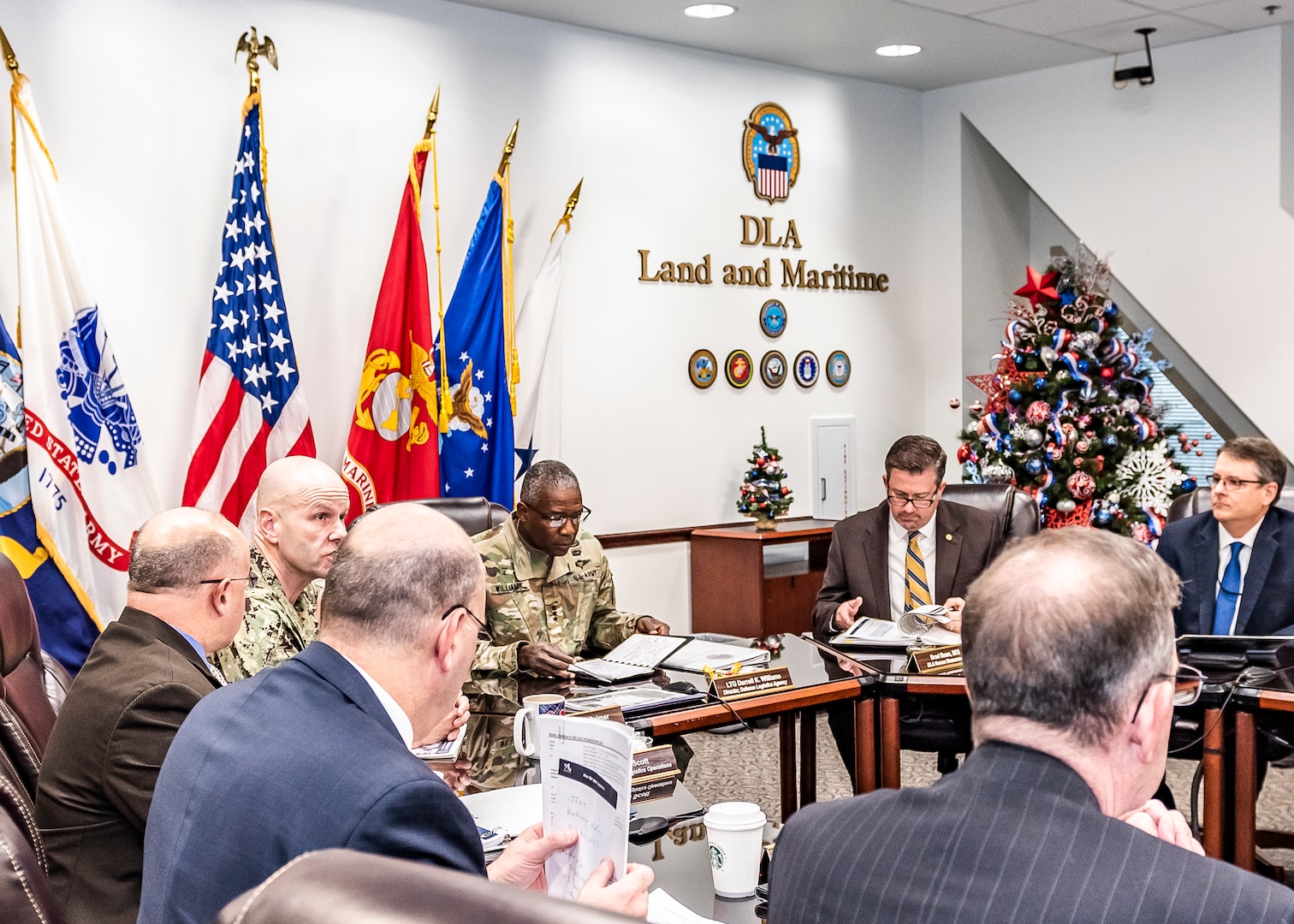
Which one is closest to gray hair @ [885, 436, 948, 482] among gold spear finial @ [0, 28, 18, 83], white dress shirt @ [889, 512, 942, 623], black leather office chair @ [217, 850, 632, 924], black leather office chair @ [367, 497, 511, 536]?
white dress shirt @ [889, 512, 942, 623]

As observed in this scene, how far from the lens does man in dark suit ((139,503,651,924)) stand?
1.26m

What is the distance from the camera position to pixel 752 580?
5.55 metres

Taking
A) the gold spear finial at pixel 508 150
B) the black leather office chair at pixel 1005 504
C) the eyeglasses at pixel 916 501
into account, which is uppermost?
the gold spear finial at pixel 508 150

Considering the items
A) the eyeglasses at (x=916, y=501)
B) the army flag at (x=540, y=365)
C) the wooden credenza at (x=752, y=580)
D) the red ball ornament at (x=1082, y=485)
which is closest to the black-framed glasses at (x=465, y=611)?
the eyeglasses at (x=916, y=501)

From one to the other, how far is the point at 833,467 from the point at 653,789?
4.31m

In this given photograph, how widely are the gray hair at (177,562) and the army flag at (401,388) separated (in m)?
2.35

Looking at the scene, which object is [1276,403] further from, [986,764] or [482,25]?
[986,764]

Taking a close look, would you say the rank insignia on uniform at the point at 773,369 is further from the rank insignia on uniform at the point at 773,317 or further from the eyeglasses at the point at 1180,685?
the eyeglasses at the point at 1180,685

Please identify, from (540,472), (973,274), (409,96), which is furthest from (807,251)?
(540,472)

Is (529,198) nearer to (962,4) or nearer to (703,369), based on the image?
(703,369)

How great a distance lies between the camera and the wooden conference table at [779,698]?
2672 millimetres

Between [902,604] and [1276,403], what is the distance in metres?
2.83

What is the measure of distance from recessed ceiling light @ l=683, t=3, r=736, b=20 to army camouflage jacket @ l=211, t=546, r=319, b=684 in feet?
10.4

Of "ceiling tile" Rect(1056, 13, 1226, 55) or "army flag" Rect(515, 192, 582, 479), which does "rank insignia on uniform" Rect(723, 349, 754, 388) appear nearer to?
"army flag" Rect(515, 192, 582, 479)
